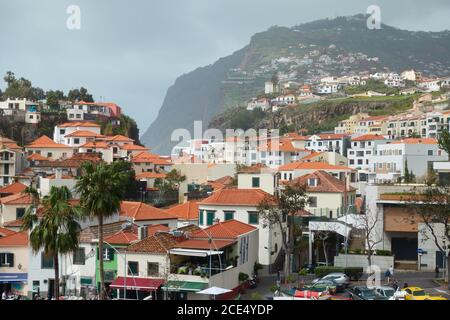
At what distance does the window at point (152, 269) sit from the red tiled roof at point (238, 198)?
709 cm

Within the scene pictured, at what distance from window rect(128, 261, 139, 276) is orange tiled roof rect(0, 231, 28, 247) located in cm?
577

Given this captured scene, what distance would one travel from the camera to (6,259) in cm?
2495

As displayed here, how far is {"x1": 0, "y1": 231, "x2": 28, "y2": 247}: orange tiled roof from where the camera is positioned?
24.9m

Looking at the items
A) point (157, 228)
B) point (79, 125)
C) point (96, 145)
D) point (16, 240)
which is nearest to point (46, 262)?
point (16, 240)

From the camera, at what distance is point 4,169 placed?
4956 cm

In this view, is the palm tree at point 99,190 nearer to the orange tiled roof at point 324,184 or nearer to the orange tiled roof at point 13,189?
the orange tiled roof at point 324,184

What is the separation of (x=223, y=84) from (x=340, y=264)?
17364cm

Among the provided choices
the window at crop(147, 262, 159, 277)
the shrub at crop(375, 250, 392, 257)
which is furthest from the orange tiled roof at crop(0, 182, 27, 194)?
the shrub at crop(375, 250, 392, 257)

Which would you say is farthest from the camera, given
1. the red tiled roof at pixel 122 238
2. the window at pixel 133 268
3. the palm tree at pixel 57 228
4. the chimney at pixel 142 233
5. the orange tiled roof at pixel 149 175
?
the orange tiled roof at pixel 149 175

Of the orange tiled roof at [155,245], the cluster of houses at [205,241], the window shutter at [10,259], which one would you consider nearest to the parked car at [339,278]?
the cluster of houses at [205,241]

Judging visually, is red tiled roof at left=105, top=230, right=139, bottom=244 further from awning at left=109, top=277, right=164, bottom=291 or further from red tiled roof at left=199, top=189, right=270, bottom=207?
red tiled roof at left=199, top=189, right=270, bottom=207

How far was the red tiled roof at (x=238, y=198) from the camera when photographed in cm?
2730

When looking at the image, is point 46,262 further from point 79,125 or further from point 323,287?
point 79,125
